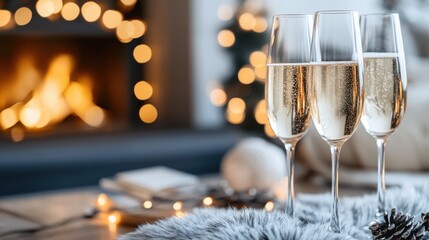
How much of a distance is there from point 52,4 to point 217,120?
897 millimetres

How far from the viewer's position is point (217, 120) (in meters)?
3.60

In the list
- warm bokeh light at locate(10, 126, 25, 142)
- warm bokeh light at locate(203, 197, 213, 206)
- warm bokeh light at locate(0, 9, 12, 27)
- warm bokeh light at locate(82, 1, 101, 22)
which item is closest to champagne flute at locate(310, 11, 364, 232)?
warm bokeh light at locate(203, 197, 213, 206)

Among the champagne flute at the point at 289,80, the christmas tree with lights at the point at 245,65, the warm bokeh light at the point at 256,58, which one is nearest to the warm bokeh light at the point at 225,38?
the christmas tree with lights at the point at 245,65

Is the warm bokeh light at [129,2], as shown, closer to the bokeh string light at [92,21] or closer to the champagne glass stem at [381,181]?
the bokeh string light at [92,21]

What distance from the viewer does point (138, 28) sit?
11.6 feet

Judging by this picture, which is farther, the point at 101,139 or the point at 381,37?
the point at 101,139

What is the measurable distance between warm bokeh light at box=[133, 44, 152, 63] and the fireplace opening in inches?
2.0

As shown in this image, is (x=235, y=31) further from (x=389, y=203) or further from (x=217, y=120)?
(x=389, y=203)

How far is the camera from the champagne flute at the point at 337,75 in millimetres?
994

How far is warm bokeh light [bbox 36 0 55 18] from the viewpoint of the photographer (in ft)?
10.5

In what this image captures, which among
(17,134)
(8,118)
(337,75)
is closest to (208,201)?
(337,75)

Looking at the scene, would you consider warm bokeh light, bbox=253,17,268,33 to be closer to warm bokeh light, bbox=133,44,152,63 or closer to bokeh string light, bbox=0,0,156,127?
bokeh string light, bbox=0,0,156,127

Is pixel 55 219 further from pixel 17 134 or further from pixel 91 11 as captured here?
pixel 91 11

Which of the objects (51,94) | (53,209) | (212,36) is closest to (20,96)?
(51,94)
